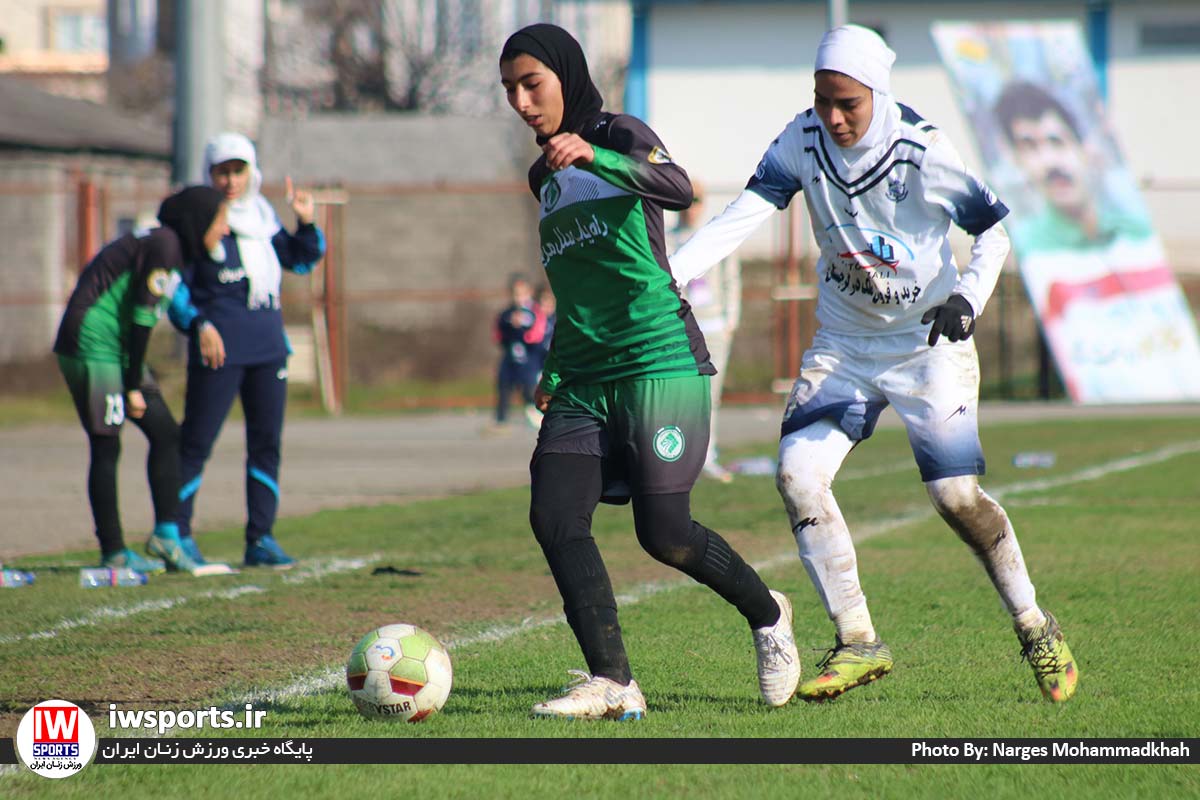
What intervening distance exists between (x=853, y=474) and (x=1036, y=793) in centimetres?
919

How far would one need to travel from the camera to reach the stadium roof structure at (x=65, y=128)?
3083 centimetres

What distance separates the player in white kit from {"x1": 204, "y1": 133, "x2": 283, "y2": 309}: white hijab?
381 centimetres

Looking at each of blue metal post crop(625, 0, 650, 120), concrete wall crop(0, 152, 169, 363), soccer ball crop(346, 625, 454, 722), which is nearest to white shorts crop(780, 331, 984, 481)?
soccer ball crop(346, 625, 454, 722)

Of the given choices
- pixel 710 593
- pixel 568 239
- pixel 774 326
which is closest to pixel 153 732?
pixel 568 239

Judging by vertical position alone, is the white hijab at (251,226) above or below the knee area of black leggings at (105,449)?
above

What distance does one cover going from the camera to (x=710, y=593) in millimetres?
7434

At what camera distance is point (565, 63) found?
4777 millimetres

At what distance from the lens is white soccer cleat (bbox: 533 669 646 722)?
4.73 meters

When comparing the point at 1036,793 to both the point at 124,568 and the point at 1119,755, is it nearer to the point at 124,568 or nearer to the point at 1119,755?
the point at 1119,755

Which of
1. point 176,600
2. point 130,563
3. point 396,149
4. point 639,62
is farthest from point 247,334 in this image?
point 396,149

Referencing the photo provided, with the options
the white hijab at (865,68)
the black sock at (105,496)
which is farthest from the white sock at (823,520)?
the black sock at (105,496)
